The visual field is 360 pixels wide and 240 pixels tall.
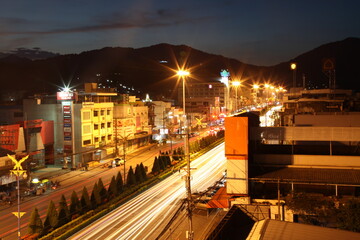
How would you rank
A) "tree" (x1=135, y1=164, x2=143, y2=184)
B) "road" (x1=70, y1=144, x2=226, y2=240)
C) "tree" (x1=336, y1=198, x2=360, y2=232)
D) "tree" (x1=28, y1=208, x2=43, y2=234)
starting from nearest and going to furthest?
1. "tree" (x1=336, y1=198, x2=360, y2=232)
2. "tree" (x1=28, y1=208, x2=43, y2=234)
3. "road" (x1=70, y1=144, x2=226, y2=240)
4. "tree" (x1=135, y1=164, x2=143, y2=184)

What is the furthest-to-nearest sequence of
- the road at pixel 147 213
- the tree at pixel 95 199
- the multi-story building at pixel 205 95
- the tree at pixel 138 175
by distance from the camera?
the multi-story building at pixel 205 95 < the tree at pixel 138 175 < the tree at pixel 95 199 < the road at pixel 147 213

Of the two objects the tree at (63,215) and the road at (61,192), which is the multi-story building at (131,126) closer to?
the road at (61,192)

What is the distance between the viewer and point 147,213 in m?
21.0

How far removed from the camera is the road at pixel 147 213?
1812cm

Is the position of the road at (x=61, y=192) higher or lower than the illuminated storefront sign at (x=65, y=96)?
lower

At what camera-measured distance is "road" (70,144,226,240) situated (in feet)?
59.5

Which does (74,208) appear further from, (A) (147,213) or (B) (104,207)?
(A) (147,213)

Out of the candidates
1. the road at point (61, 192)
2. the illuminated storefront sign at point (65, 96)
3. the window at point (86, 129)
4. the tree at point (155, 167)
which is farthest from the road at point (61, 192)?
the illuminated storefront sign at point (65, 96)

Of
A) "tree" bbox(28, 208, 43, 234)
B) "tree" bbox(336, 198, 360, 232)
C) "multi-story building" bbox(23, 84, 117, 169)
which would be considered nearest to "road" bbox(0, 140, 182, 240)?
"tree" bbox(28, 208, 43, 234)

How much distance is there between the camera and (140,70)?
196000 mm

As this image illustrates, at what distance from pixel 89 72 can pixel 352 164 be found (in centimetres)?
18878

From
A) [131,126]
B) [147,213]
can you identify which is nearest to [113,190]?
[147,213]

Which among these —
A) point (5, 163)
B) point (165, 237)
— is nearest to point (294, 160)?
point (165, 237)

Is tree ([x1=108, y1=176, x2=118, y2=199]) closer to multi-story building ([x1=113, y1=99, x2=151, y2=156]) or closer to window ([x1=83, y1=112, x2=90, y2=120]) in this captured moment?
window ([x1=83, y1=112, x2=90, y2=120])
